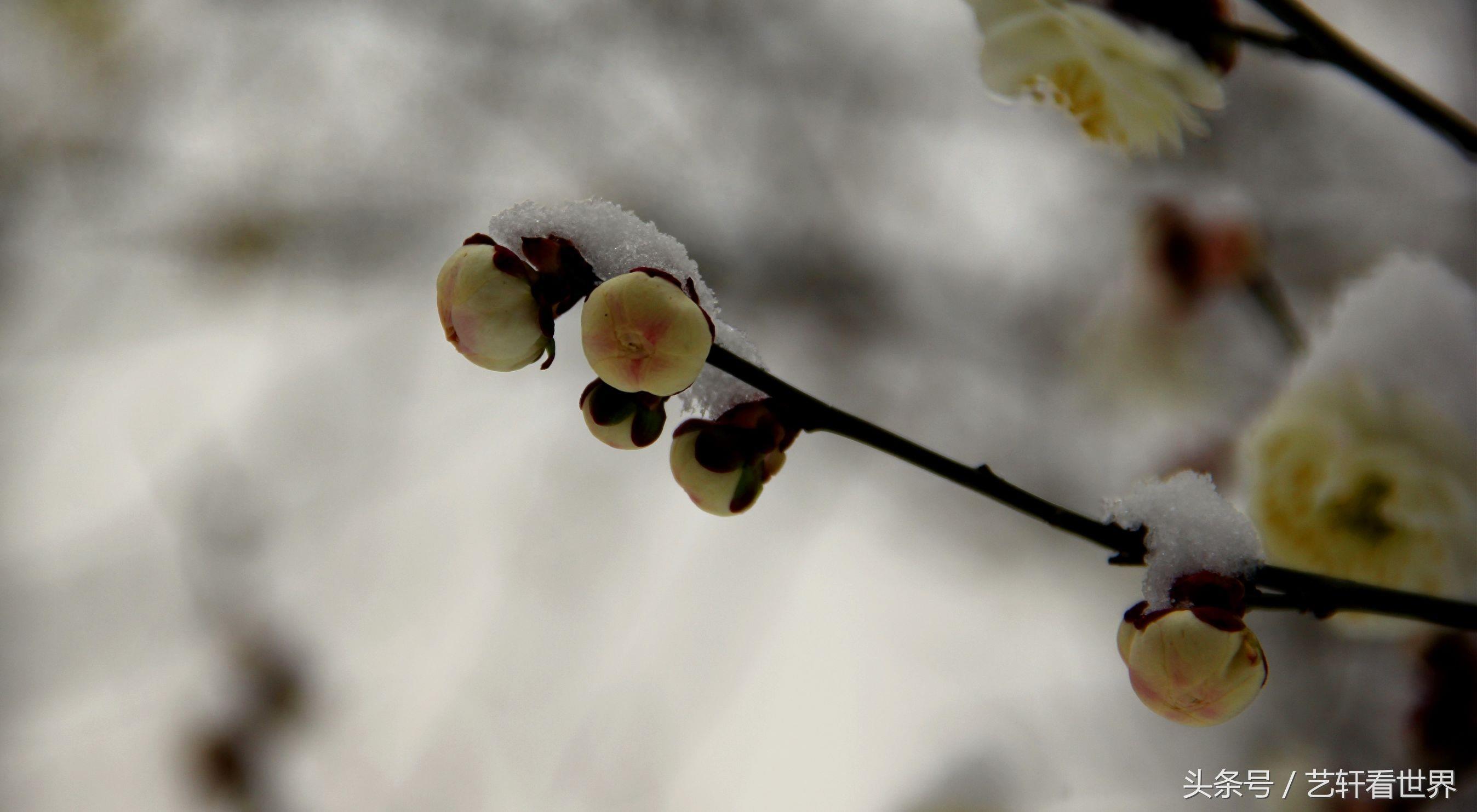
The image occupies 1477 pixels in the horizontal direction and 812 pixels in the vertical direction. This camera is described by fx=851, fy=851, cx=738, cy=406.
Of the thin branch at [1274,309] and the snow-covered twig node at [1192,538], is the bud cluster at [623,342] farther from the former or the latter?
the thin branch at [1274,309]

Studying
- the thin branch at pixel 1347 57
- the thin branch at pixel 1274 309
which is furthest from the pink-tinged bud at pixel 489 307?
the thin branch at pixel 1274 309

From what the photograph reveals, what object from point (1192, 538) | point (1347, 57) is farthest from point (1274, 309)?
point (1192, 538)

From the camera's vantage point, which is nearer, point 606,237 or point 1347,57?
point 606,237

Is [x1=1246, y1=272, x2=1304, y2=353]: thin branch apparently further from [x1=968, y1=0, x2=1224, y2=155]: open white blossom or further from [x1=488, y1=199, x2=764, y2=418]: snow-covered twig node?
[x1=488, y1=199, x2=764, y2=418]: snow-covered twig node

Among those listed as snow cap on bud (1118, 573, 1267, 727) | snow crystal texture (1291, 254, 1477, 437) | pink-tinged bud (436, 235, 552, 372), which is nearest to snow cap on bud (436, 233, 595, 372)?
pink-tinged bud (436, 235, 552, 372)

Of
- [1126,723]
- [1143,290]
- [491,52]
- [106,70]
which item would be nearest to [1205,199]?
[1143,290]

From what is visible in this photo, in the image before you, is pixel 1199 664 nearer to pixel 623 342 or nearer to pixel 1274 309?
pixel 623 342

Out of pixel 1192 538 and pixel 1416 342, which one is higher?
pixel 1416 342

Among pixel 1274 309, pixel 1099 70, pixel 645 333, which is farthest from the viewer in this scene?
pixel 1274 309
